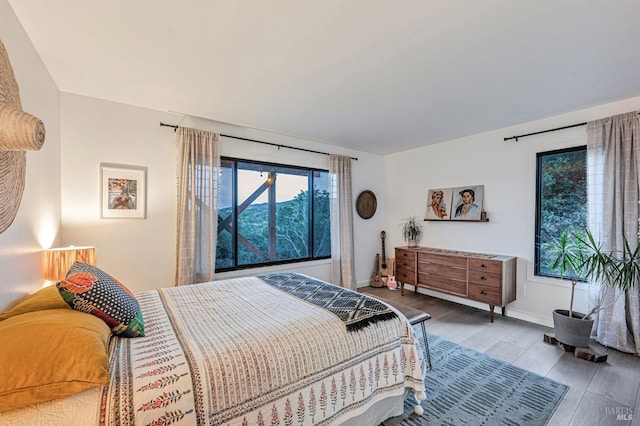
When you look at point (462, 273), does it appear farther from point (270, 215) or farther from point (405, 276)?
point (270, 215)

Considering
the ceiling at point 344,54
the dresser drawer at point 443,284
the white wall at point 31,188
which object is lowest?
the dresser drawer at point 443,284

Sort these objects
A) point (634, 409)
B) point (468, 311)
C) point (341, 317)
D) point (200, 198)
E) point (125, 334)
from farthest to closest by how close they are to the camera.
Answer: point (468, 311)
point (200, 198)
point (634, 409)
point (341, 317)
point (125, 334)

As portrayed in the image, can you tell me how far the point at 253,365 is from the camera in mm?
1265

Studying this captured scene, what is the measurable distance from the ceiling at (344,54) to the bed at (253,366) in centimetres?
183

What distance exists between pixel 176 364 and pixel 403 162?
468 cm

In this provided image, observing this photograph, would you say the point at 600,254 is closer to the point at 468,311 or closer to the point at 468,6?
the point at 468,311

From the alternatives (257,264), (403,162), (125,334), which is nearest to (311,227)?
(257,264)

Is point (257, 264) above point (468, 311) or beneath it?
above

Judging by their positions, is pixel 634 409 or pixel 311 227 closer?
pixel 634 409

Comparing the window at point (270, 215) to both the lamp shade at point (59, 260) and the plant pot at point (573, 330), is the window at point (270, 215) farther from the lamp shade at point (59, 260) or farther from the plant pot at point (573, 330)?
the plant pot at point (573, 330)

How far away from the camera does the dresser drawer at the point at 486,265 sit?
328cm

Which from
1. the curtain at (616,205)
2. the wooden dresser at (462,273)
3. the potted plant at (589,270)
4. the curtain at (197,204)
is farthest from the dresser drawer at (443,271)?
the curtain at (197,204)

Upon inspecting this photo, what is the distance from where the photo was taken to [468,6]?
152 centimetres

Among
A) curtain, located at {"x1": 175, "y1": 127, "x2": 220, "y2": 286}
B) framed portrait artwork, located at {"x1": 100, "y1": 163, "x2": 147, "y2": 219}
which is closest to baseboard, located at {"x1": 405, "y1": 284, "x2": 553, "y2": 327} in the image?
curtain, located at {"x1": 175, "y1": 127, "x2": 220, "y2": 286}
